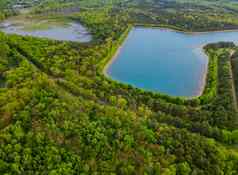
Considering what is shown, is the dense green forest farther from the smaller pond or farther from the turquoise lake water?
the smaller pond

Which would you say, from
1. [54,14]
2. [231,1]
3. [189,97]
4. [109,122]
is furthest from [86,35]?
[231,1]

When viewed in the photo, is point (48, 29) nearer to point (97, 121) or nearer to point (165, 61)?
point (165, 61)

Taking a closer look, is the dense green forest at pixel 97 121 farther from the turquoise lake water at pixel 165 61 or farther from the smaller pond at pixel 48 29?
the smaller pond at pixel 48 29

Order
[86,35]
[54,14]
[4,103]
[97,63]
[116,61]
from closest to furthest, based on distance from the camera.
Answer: [4,103] < [97,63] < [116,61] < [86,35] < [54,14]

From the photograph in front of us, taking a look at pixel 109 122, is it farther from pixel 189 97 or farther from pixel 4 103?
pixel 189 97

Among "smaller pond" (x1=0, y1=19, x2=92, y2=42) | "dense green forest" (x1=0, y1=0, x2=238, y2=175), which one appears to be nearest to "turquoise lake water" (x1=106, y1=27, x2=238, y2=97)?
"dense green forest" (x1=0, y1=0, x2=238, y2=175)
